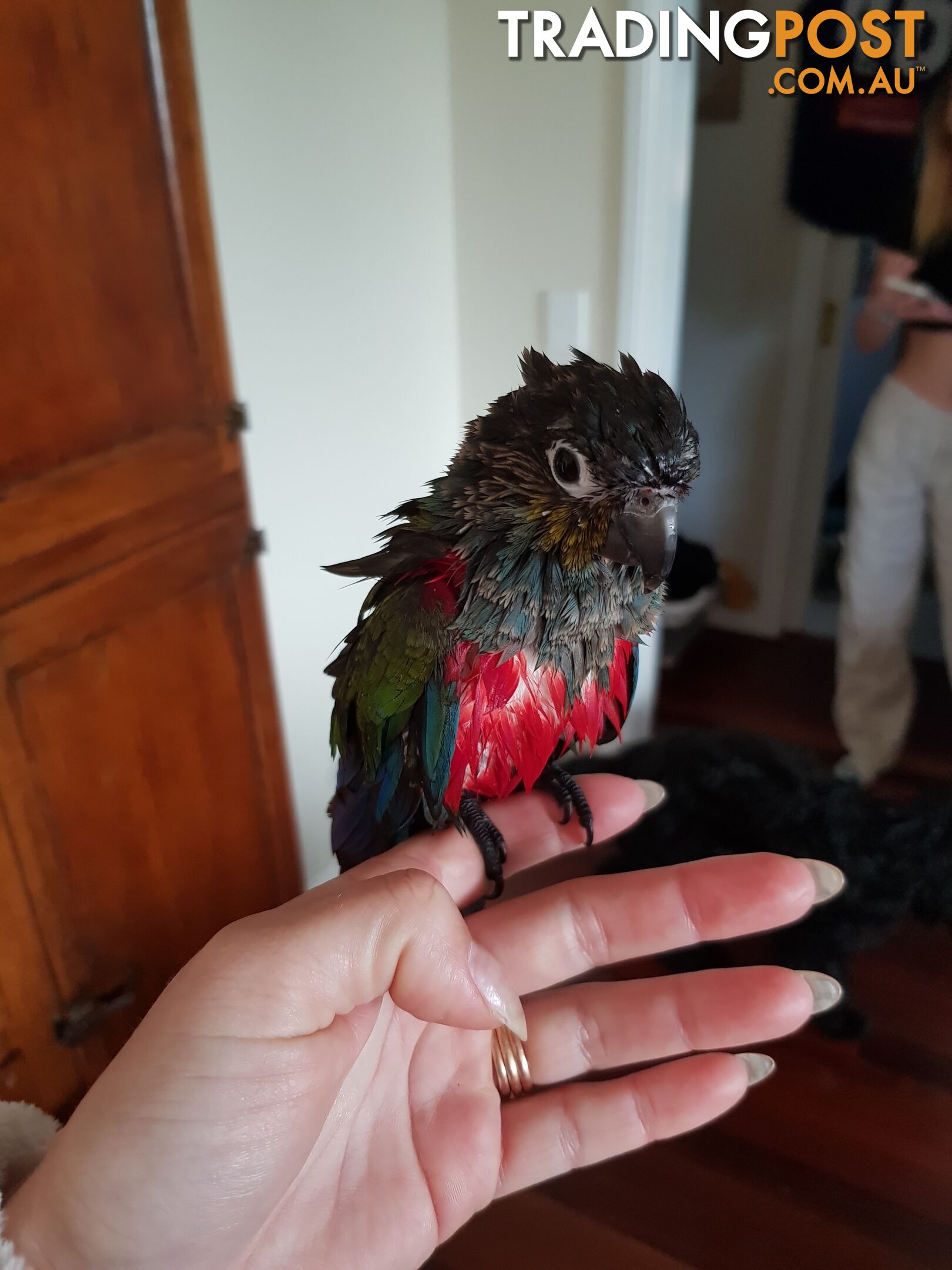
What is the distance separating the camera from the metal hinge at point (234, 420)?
1.03 metres

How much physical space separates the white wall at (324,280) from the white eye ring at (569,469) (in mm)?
695

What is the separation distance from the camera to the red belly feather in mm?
640

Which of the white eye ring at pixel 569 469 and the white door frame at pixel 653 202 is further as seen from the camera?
the white door frame at pixel 653 202

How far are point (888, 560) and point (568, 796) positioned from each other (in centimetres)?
114

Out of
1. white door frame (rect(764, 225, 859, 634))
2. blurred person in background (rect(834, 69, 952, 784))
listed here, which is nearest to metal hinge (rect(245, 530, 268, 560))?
blurred person in background (rect(834, 69, 952, 784))

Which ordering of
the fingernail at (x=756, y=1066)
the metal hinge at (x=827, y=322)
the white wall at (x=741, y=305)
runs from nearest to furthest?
1. the fingernail at (x=756, y=1066)
2. the white wall at (x=741, y=305)
3. the metal hinge at (x=827, y=322)

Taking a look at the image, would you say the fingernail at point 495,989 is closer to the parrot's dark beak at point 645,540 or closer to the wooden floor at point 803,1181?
the parrot's dark beak at point 645,540

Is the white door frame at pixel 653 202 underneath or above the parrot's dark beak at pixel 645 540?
above

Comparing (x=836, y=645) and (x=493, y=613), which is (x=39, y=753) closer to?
(x=493, y=613)

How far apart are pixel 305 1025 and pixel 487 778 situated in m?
0.26

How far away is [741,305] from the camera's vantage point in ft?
6.75

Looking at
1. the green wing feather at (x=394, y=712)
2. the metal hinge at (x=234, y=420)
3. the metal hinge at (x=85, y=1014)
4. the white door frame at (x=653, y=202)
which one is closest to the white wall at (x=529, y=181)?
the white door frame at (x=653, y=202)

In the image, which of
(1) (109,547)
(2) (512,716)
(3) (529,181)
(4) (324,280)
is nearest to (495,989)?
(2) (512,716)

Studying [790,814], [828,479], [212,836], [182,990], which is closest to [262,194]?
[212,836]
